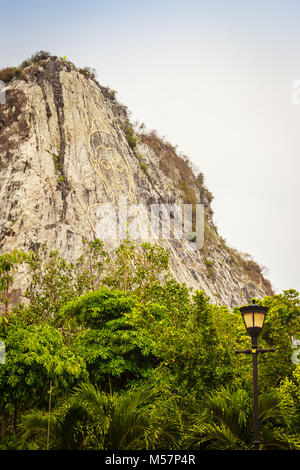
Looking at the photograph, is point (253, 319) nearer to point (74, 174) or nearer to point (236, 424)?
point (236, 424)

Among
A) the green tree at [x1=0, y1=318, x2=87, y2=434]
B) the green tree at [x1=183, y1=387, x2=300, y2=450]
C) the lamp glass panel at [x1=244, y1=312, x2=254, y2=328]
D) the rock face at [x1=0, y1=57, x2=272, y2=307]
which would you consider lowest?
the green tree at [x1=183, y1=387, x2=300, y2=450]

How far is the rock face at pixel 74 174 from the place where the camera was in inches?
1404

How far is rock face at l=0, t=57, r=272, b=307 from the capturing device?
35.7m

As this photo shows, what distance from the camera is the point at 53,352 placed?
33.8 ft

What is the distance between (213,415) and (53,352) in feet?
11.6

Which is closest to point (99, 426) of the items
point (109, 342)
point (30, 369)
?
point (30, 369)

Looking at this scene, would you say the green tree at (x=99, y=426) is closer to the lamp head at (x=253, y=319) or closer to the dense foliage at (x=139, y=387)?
the dense foliage at (x=139, y=387)

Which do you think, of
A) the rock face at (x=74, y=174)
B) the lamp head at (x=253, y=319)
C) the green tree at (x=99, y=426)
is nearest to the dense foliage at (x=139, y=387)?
the green tree at (x=99, y=426)

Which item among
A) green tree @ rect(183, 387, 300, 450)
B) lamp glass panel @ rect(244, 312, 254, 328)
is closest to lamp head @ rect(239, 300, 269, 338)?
lamp glass panel @ rect(244, 312, 254, 328)

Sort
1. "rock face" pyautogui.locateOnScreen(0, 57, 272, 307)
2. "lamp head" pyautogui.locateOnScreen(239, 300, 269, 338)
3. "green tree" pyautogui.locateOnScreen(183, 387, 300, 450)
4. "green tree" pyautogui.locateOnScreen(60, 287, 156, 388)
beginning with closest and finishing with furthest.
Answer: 1. "lamp head" pyautogui.locateOnScreen(239, 300, 269, 338)
2. "green tree" pyautogui.locateOnScreen(183, 387, 300, 450)
3. "green tree" pyautogui.locateOnScreen(60, 287, 156, 388)
4. "rock face" pyautogui.locateOnScreen(0, 57, 272, 307)

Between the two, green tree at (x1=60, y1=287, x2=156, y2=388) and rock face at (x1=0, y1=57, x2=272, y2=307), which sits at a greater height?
rock face at (x1=0, y1=57, x2=272, y2=307)

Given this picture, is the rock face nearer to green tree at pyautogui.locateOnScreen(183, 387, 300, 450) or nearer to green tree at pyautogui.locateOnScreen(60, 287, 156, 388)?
green tree at pyautogui.locateOnScreen(60, 287, 156, 388)

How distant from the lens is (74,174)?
40219mm
